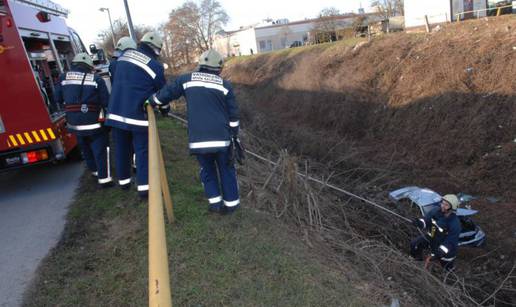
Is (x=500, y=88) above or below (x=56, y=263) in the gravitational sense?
below

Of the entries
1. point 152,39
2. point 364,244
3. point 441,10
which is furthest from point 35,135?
point 441,10

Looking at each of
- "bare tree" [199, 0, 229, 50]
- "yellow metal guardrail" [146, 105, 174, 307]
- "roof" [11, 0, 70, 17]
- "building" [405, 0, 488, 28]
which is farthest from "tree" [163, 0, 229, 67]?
"yellow metal guardrail" [146, 105, 174, 307]

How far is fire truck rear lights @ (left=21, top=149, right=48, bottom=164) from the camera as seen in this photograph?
599 cm

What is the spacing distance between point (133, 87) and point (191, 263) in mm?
1972

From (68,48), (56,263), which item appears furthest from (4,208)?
(68,48)

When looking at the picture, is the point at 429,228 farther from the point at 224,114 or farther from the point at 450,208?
the point at 224,114

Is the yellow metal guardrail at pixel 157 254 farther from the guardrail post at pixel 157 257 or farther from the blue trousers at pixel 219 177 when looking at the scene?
the blue trousers at pixel 219 177

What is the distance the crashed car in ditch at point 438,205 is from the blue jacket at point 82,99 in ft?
18.9

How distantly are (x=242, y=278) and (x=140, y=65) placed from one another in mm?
2469

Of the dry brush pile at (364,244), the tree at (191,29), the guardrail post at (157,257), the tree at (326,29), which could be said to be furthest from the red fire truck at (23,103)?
the tree at (191,29)

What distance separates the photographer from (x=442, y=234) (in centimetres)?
596

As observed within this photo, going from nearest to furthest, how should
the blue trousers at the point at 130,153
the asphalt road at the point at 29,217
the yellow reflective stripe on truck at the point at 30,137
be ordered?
the asphalt road at the point at 29,217, the blue trousers at the point at 130,153, the yellow reflective stripe on truck at the point at 30,137

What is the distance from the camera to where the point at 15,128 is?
Result: 5844 millimetres

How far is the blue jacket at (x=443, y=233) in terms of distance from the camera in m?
5.73
